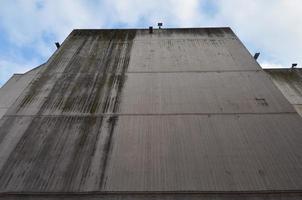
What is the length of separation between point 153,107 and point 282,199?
183 inches

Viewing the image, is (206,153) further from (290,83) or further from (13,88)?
(13,88)

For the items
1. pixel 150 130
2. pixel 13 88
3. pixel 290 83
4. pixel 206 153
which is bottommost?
pixel 206 153

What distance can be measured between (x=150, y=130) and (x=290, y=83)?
8365 millimetres

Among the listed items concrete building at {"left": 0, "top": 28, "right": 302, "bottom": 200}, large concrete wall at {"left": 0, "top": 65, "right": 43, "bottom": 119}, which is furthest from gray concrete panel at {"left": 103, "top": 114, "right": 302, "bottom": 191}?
large concrete wall at {"left": 0, "top": 65, "right": 43, "bottom": 119}

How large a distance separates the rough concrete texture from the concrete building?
6.40 feet

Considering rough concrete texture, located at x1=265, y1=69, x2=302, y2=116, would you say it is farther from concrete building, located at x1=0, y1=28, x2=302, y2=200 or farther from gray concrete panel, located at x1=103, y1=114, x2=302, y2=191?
gray concrete panel, located at x1=103, y1=114, x2=302, y2=191

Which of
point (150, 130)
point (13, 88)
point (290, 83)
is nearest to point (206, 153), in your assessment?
point (150, 130)

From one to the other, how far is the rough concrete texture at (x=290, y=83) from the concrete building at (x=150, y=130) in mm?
1952

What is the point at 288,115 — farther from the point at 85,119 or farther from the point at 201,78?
the point at 85,119

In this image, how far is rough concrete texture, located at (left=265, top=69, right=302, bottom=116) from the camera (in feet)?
38.4

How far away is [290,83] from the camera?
43.7 feet

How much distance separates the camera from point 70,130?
866cm

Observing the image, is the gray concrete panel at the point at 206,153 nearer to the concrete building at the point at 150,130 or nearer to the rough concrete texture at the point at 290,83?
the concrete building at the point at 150,130

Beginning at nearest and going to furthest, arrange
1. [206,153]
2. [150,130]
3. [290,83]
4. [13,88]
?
[206,153] < [150,130] < [13,88] < [290,83]
